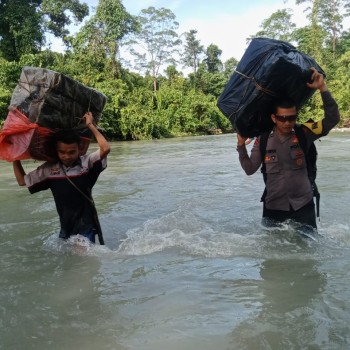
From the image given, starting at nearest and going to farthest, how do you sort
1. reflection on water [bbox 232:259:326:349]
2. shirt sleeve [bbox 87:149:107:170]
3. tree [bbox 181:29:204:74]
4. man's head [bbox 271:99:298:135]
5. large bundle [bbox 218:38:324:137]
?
reflection on water [bbox 232:259:326:349]
large bundle [bbox 218:38:324:137]
man's head [bbox 271:99:298:135]
shirt sleeve [bbox 87:149:107:170]
tree [bbox 181:29:204:74]

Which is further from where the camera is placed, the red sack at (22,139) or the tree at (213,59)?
the tree at (213,59)

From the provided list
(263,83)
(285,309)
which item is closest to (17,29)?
(263,83)

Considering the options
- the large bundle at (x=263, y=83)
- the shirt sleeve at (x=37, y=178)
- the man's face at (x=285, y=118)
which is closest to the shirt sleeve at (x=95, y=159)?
the shirt sleeve at (x=37, y=178)

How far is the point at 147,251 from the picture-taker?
13.2ft

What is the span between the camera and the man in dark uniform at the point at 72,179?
3.58m

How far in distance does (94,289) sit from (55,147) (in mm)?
1237

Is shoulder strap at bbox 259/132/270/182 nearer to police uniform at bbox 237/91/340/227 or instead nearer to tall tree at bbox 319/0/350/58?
police uniform at bbox 237/91/340/227

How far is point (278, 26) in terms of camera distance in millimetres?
46625

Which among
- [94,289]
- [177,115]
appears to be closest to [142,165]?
[94,289]

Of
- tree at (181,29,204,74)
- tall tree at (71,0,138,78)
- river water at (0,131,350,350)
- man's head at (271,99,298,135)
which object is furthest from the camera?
tree at (181,29,204,74)

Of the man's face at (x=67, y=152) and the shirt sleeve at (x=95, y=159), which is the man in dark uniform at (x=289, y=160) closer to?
the shirt sleeve at (x=95, y=159)

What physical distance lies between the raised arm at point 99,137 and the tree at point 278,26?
45817mm

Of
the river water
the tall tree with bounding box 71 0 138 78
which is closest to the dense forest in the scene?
the tall tree with bounding box 71 0 138 78

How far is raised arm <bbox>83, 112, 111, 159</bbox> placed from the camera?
11.5ft
